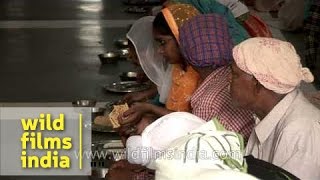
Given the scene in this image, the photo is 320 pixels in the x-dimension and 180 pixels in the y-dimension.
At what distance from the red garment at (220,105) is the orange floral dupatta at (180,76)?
0.26 meters

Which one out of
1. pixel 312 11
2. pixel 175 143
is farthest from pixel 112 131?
pixel 312 11

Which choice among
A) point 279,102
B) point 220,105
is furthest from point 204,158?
point 220,105

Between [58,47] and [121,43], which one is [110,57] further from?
[58,47]

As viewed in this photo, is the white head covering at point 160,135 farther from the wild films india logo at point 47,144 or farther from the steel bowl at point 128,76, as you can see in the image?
the steel bowl at point 128,76

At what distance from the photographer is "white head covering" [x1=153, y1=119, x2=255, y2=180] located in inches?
55.5

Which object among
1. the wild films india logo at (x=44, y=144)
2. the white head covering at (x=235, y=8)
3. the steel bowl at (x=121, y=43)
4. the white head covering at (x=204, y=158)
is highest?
the white head covering at (x=204, y=158)

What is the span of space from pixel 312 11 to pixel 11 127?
294 centimetres

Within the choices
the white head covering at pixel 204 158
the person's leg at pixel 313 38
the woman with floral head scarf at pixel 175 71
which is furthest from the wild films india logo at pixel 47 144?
the person's leg at pixel 313 38

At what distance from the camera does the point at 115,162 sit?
2.80m

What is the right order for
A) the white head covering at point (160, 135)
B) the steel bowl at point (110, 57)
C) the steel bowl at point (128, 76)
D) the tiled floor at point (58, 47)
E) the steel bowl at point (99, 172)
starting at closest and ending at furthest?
the white head covering at point (160, 135)
the steel bowl at point (99, 172)
the steel bowl at point (128, 76)
the tiled floor at point (58, 47)
the steel bowl at point (110, 57)

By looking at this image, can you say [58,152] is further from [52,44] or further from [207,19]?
[52,44]

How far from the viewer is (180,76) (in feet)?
10.3

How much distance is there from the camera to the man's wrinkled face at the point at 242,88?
7.17ft

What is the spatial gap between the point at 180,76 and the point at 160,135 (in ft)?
3.33
